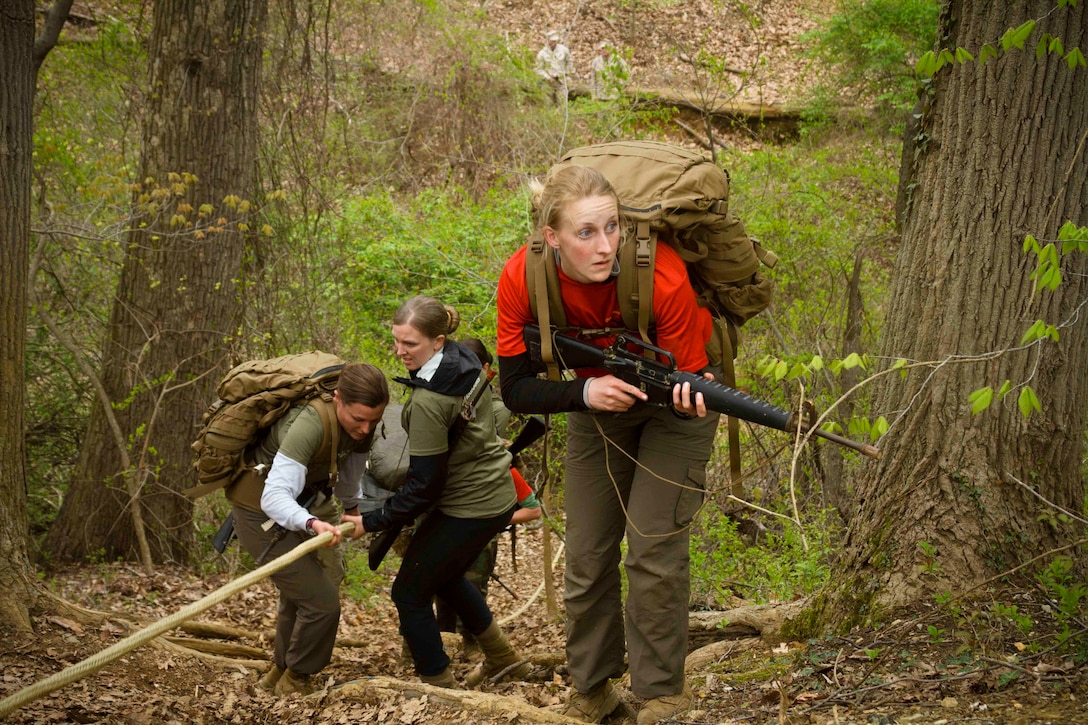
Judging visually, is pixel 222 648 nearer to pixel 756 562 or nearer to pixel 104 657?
pixel 104 657

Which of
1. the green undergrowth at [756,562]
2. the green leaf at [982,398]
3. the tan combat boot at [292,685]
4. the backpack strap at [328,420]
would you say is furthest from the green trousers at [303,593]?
the green leaf at [982,398]

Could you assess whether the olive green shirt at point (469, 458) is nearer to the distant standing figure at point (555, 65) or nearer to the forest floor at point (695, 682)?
the forest floor at point (695, 682)

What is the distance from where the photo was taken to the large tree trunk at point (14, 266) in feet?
14.6

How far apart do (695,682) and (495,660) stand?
148 centimetres

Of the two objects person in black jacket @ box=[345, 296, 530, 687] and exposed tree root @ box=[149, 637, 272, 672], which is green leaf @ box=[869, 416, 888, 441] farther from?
exposed tree root @ box=[149, 637, 272, 672]

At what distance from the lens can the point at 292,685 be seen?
4734 millimetres

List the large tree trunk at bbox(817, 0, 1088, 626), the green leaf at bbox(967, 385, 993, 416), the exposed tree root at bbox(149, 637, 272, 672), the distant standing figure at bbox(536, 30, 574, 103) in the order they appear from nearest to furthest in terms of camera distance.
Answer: the green leaf at bbox(967, 385, 993, 416)
the large tree trunk at bbox(817, 0, 1088, 626)
the exposed tree root at bbox(149, 637, 272, 672)
the distant standing figure at bbox(536, 30, 574, 103)

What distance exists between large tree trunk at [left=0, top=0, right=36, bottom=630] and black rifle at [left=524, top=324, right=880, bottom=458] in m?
2.79

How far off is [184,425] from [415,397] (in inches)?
142

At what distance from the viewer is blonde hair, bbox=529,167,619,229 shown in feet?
10.9

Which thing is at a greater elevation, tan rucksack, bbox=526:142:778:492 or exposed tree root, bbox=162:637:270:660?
tan rucksack, bbox=526:142:778:492

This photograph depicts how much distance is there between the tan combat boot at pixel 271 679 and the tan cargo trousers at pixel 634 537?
1832 millimetres

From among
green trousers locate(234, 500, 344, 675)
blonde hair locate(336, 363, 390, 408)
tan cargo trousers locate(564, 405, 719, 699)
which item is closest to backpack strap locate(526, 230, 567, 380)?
tan cargo trousers locate(564, 405, 719, 699)

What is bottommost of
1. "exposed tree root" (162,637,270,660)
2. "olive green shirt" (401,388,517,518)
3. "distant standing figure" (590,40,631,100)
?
"exposed tree root" (162,637,270,660)
